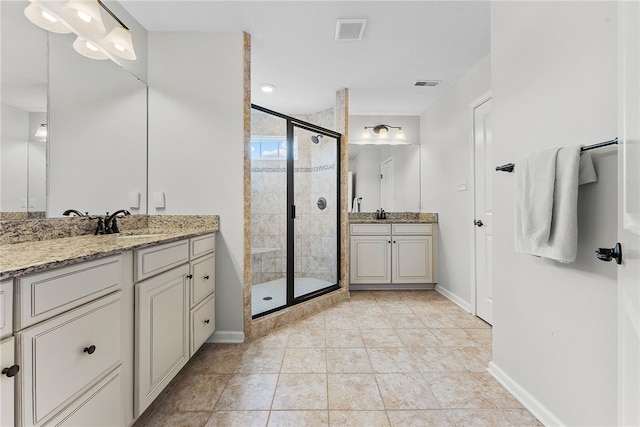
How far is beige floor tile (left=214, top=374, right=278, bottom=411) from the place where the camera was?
55.5 inches

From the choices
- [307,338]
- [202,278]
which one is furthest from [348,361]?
[202,278]

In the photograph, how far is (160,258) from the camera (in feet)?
4.50

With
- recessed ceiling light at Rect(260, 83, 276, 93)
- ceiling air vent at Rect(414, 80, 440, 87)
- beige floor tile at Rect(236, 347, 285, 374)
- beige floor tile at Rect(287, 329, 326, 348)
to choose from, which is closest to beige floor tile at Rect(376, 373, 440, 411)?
beige floor tile at Rect(287, 329, 326, 348)

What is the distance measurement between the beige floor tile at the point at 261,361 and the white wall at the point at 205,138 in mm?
249

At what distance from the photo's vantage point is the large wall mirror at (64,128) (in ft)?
4.09

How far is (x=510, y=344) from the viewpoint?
1535 millimetres

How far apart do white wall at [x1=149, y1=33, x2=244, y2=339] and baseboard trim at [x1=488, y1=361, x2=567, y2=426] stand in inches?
68.2

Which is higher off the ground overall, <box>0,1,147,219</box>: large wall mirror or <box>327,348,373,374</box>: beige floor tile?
<box>0,1,147,219</box>: large wall mirror

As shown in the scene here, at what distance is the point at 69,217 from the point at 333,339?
6.19 feet

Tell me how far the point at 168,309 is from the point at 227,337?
798mm

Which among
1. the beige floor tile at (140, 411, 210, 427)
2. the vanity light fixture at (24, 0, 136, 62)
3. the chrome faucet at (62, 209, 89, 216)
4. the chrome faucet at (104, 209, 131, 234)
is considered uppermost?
the vanity light fixture at (24, 0, 136, 62)

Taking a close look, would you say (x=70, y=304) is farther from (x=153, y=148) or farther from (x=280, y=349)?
(x=153, y=148)

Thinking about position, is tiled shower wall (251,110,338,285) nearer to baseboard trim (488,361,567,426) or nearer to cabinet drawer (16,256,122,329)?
cabinet drawer (16,256,122,329)

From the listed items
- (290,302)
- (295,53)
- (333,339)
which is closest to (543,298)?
(333,339)
